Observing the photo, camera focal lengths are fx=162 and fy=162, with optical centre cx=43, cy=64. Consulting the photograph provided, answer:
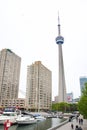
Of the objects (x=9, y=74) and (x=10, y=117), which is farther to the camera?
(x=9, y=74)

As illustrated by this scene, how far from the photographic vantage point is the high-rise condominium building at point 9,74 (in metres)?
141

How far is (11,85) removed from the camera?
484 ft

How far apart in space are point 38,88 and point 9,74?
1162 inches

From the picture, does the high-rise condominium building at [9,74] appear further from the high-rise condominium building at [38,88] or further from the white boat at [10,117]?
the white boat at [10,117]

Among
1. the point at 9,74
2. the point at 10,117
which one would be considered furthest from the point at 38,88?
the point at 10,117

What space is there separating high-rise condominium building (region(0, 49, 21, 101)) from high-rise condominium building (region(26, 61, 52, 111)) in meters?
12.0

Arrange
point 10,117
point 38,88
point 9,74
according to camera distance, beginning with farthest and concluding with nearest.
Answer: point 38,88
point 9,74
point 10,117

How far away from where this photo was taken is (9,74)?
14688 centimetres

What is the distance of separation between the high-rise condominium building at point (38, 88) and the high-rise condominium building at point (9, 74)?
1204 centimetres

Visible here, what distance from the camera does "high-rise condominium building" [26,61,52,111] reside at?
146837 mm

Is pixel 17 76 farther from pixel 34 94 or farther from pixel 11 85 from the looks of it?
pixel 34 94

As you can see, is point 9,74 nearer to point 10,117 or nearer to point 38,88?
point 38,88

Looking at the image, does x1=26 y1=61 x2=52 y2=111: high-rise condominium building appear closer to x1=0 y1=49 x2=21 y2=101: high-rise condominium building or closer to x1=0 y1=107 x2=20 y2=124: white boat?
x1=0 y1=49 x2=21 y2=101: high-rise condominium building

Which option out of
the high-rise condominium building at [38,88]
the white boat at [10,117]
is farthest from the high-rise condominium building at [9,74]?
Answer: the white boat at [10,117]
